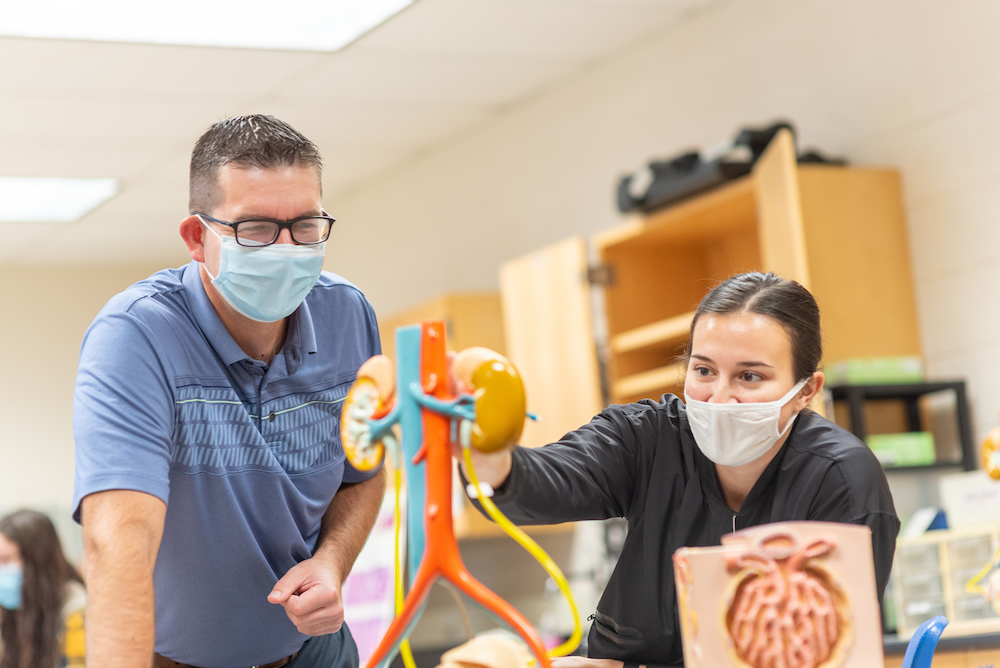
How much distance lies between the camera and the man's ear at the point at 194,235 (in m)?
1.41

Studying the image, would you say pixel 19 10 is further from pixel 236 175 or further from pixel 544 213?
pixel 236 175

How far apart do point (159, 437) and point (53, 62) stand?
10.2ft

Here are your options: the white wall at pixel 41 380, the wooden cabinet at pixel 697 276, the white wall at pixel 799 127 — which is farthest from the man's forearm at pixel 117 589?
the white wall at pixel 41 380

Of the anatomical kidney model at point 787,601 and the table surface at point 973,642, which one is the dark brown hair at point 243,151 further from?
the table surface at point 973,642

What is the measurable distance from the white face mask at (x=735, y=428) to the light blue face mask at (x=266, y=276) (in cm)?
48

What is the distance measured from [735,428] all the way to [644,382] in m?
2.47

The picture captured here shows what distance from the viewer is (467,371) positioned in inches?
38.1

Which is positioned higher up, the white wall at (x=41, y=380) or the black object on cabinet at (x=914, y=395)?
the white wall at (x=41, y=380)

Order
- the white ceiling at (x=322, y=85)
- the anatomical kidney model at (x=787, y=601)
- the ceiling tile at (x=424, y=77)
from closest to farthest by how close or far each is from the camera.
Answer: the anatomical kidney model at (x=787, y=601) < the white ceiling at (x=322, y=85) < the ceiling tile at (x=424, y=77)

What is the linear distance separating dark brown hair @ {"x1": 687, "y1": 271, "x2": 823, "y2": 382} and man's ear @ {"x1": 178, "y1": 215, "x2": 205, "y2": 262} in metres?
0.62

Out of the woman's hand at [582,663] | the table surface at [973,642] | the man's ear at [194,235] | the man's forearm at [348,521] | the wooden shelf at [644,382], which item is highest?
the wooden shelf at [644,382]

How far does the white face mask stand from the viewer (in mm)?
1290

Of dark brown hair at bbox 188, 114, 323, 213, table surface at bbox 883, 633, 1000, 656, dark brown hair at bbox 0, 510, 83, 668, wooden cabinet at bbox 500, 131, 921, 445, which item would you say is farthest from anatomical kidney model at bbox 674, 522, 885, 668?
dark brown hair at bbox 0, 510, 83, 668

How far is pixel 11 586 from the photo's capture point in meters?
3.86
